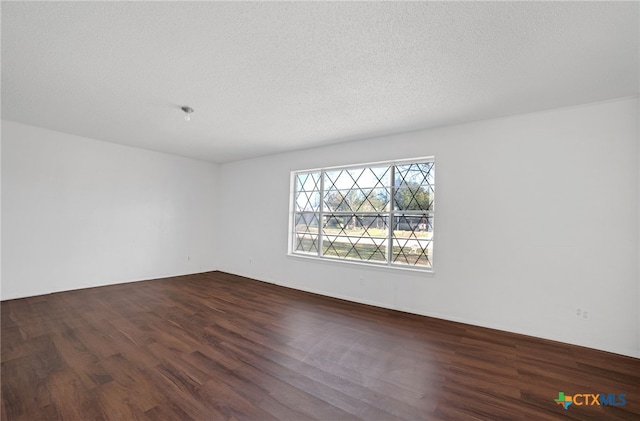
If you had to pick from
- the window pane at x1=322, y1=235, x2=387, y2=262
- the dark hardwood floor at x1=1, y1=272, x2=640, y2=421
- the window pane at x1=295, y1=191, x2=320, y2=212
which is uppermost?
the window pane at x1=295, y1=191, x2=320, y2=212

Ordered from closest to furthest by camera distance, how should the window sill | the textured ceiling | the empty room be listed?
the textured ceiling, the empty room, the window sill

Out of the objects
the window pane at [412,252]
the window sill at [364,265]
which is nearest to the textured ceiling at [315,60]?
the window pane at [412,252]

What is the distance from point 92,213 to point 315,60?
4995 mm

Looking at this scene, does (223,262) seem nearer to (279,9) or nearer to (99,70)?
(99,70)

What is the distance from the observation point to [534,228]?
9.80 feet

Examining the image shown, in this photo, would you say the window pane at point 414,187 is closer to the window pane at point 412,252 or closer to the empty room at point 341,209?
the empty room at point 341,209

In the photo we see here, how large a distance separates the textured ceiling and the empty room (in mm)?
20

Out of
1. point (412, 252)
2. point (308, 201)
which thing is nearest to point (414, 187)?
point (412, 252)

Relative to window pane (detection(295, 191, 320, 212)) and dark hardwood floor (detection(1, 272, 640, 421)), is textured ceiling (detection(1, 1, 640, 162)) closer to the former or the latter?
window pane (detection(295, 191, 320, 212))

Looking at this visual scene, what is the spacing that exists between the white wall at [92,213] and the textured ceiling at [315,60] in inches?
37.4

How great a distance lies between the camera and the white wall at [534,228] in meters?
2.62

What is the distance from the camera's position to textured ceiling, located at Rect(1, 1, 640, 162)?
1.65m

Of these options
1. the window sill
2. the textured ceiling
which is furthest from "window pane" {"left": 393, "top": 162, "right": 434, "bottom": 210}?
the window sill

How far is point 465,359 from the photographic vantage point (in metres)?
2.41
